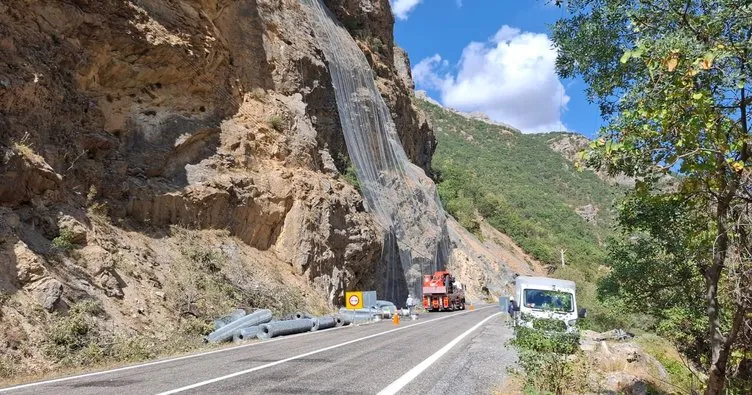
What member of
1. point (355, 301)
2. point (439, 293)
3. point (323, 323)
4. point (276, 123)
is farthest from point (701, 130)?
point (439, 293)


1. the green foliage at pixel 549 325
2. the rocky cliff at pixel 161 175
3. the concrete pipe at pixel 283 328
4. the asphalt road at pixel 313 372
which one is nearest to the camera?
the asphalt road at pixel 313 372

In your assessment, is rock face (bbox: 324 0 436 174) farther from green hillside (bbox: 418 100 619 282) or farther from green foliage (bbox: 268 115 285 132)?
green foliage (bbox: 268 115 285 132)

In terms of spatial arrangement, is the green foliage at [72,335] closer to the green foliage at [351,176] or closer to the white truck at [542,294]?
the white truck at [542,294]

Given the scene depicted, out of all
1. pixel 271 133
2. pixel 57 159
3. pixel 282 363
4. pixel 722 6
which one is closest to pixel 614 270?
pixel 282 363

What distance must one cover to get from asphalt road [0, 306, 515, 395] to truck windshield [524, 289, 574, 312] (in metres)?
2.84

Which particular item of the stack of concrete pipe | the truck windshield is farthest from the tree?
the stack of concrete pipe

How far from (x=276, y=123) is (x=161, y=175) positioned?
691cm

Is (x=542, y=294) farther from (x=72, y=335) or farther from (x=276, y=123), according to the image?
(x=276, y=123)

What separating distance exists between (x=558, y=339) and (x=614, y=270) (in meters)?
11.0

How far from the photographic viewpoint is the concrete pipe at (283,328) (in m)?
14.0

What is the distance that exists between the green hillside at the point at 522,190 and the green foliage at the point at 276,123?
27.1m

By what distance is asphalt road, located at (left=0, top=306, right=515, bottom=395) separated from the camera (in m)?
6.51

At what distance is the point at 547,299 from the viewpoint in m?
14.4

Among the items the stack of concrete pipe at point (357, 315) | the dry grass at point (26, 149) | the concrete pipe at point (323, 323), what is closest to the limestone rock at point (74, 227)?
the dry grass at point (26, 149)
